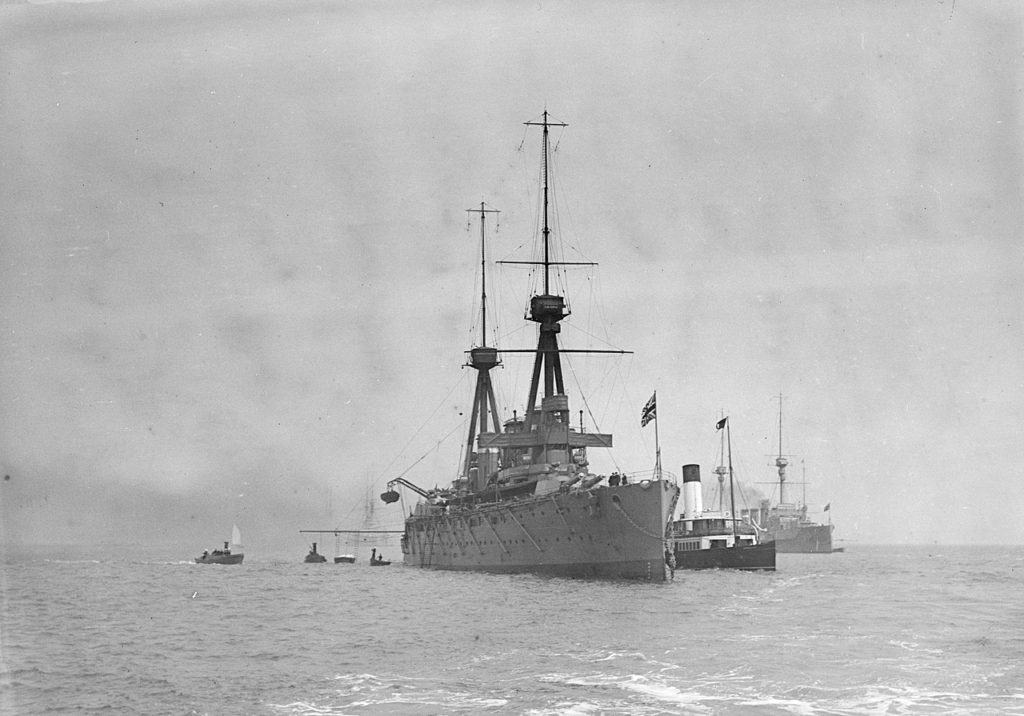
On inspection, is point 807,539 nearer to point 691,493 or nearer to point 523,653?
point 691,493

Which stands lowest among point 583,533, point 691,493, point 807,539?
point 807,539

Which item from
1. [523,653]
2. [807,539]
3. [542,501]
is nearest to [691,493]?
[542,501]

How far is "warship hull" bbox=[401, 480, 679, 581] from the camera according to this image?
41.4m

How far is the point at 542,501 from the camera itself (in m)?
45.4

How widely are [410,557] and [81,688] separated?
187 feet

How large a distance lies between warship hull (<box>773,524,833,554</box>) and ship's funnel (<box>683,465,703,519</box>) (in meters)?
62.4

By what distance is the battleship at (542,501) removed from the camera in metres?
41.8

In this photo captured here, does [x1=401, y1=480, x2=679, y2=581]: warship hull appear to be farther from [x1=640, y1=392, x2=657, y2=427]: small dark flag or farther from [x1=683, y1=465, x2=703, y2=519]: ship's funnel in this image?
[x1=683, y1=465, x2=703, y2=519]: ship's funnel

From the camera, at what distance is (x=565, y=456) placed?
171ft

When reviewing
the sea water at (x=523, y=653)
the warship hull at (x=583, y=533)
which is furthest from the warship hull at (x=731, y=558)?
the sea water at (x=523, y=653)

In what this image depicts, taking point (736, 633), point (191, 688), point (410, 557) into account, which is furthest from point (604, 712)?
point (410, 557)

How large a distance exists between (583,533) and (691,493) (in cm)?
2472

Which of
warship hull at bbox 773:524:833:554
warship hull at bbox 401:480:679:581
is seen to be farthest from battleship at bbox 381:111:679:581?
warship hull at bbox 773:524:833:554

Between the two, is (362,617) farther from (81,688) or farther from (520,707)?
(520,707)
